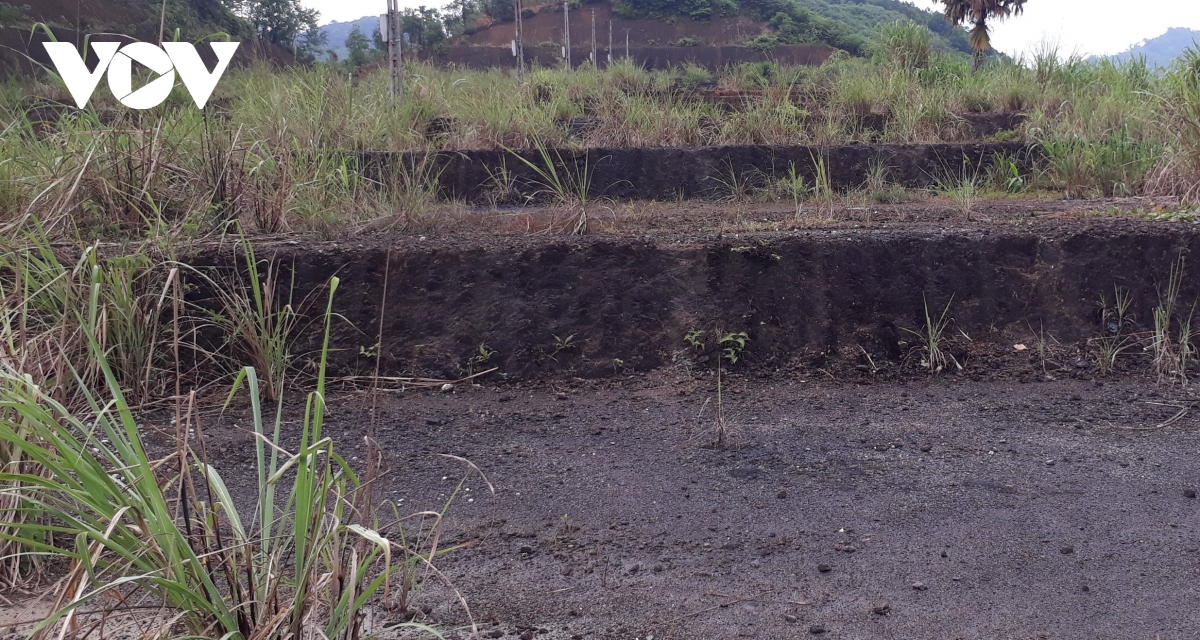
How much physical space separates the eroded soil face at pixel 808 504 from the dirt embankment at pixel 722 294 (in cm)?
18

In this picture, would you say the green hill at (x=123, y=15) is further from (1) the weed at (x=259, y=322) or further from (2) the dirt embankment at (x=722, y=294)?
(2) the dirt embankment at (x=722, y=294)

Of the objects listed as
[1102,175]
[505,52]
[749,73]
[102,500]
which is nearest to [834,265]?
[102,500]

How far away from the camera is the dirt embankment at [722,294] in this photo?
10.7 feet

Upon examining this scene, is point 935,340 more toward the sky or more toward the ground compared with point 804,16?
more toward the ground

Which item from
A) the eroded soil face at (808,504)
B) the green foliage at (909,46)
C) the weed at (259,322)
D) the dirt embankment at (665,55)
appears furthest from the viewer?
the dirt embankment at (665,55)

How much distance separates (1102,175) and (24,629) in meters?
6.35

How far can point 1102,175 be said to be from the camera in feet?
18.4

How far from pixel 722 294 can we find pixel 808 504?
1.37 m

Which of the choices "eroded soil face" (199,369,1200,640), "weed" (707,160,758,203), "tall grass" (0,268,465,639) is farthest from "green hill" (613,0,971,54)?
"tall grass" (0,268,465,639)

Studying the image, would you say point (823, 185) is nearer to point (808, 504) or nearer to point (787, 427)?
point (787, 427)

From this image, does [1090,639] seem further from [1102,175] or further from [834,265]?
[1102,175]

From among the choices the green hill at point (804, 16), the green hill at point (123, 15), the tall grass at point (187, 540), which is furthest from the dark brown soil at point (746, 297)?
the green hill at point (804, 16)

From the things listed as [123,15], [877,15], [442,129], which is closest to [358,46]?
[123,15]

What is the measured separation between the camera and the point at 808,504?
2.15m
